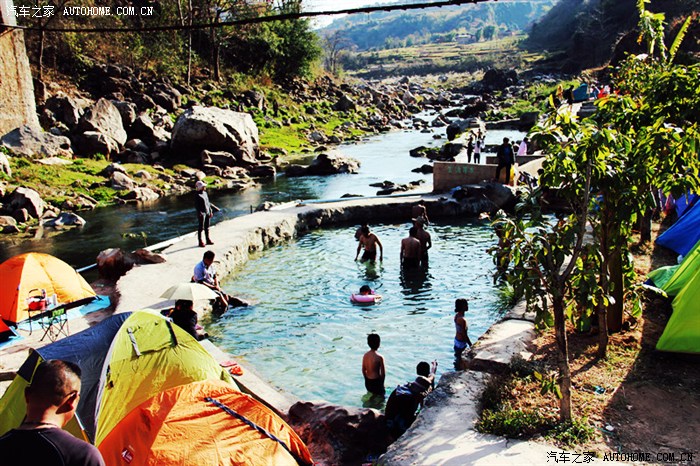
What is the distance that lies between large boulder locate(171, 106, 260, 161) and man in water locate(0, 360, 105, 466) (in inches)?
1083

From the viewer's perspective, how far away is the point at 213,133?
3059 centimetres

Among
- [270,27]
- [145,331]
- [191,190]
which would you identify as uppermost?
[270,27]

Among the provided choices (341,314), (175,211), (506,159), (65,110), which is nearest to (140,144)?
(65,110)

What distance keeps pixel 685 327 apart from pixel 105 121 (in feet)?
91.3

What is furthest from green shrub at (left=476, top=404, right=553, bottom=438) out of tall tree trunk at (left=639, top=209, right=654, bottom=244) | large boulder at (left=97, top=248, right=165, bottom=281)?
large boulder at (left=97, top=248, right=165, bottom=281)

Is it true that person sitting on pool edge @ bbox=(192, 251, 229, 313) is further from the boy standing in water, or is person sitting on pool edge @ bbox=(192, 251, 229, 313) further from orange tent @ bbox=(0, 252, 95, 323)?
the boy standing in water

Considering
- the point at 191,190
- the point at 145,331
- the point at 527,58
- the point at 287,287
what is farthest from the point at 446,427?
the point at 527,58

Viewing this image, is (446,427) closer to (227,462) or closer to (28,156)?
(227,462)

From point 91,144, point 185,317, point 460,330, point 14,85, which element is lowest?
point 460,330

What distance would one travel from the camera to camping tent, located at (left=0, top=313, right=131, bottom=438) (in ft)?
21.8

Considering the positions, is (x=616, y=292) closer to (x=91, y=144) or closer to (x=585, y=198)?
(x=585, y=198)

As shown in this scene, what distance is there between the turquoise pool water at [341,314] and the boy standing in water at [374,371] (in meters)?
0.27

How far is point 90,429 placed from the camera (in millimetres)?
6852

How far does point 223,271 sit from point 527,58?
4195 inches
